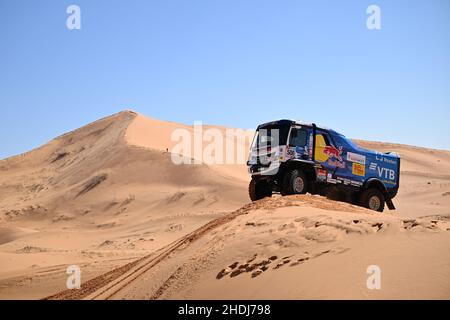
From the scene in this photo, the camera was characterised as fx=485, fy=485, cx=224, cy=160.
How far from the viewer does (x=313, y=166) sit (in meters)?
13.0

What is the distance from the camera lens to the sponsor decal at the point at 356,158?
1406 cm

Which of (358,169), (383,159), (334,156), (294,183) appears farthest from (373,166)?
(294,183)

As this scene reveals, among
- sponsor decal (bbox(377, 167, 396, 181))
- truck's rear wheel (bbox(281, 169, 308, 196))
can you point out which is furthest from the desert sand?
A: sponsor decal (bbox(377, 167, 396, 181))

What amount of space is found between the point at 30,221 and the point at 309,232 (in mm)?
24501

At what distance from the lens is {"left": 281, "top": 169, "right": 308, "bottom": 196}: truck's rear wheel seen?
488 inches

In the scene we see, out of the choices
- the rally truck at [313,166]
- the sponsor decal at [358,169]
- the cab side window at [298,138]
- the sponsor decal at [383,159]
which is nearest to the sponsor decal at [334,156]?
the rally truck at [313,166]

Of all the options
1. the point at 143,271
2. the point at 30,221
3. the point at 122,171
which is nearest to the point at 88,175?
the point at 122,171

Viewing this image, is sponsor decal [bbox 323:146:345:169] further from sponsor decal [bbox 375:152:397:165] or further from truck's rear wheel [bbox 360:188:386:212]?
sponsor decal [bbox 375:152:397:165]

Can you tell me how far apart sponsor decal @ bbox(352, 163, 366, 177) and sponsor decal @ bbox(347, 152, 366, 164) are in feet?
0.39

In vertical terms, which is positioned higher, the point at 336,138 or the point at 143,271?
the point at 336,138

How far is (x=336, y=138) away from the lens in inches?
543

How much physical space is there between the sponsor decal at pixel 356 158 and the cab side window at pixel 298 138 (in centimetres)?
182

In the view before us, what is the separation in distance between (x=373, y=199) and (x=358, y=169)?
1.08 metres
